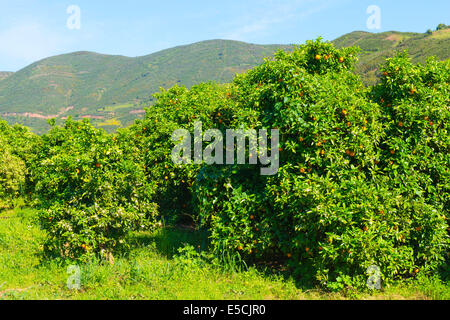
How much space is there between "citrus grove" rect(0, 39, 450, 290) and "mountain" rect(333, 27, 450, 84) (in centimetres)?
2443

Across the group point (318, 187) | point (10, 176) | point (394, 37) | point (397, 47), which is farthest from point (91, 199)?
point (394, 37)

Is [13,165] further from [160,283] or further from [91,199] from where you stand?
[160,283]

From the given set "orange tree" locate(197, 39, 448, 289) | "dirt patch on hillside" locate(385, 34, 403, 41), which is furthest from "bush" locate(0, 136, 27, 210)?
"dirt patch on hillside" locate(385, 34, 403, 41)

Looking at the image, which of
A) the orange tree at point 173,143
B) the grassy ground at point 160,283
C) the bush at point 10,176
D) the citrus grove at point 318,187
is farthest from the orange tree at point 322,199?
the bush at point 10,176

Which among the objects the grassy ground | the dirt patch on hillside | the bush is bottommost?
the grassy ground

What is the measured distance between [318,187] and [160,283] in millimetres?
3152

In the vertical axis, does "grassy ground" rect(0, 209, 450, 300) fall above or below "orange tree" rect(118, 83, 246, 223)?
below

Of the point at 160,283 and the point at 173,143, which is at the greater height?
the point at 173,143

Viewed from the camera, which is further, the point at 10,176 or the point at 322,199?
the point at 10,176

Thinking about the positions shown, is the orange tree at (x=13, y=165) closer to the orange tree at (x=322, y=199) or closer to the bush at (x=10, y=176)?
the bush at (x=10, y=176)

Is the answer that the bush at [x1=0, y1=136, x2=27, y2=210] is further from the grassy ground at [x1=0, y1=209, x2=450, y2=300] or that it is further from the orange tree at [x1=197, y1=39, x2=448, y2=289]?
the orange tree at [x1=197, y1=39, x2=448, y2=289]

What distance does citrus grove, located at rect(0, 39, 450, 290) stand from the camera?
18.1 ft

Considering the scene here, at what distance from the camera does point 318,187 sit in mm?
5582

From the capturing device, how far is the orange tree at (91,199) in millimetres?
6363
